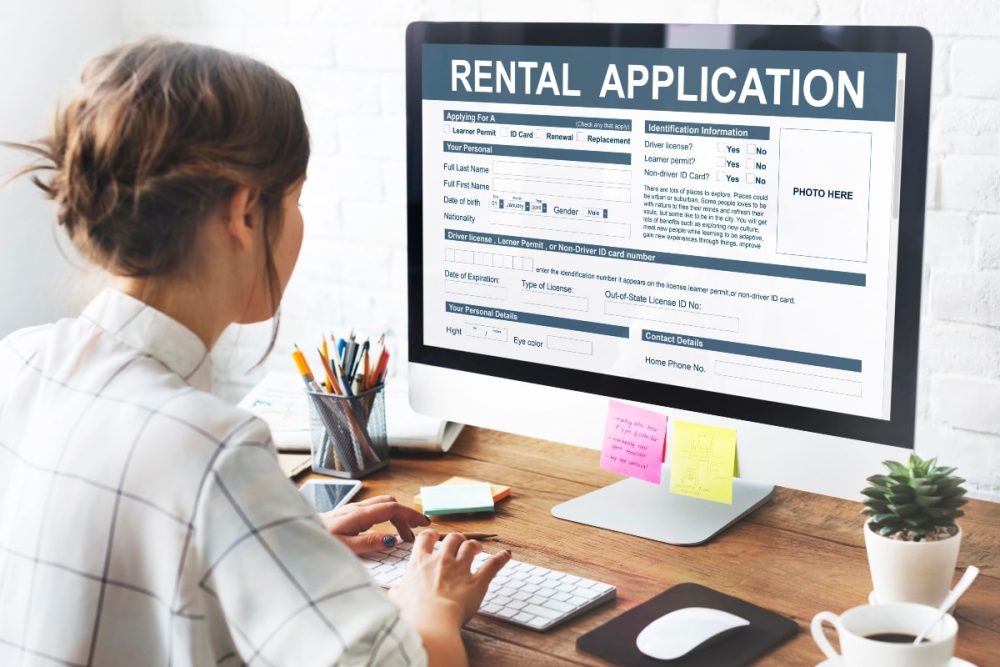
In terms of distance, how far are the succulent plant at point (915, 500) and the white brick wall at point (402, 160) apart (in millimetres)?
411

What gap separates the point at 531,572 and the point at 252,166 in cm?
51

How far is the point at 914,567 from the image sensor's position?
1.09 meters

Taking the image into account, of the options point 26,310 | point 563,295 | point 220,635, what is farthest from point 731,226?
point 26,310

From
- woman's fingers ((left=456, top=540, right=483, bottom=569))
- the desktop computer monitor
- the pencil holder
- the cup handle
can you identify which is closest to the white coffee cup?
the cup handle

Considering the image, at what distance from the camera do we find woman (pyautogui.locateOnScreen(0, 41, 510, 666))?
2.85 ft

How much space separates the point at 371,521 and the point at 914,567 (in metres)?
0.56

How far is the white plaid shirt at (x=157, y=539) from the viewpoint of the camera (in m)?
0.86

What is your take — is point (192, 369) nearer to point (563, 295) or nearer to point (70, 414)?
point (70, 414)

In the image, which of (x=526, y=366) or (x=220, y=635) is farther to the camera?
(x=526, y=366)

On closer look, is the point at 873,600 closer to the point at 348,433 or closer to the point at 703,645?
the point at 703,645

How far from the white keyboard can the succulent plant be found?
0.27 meters

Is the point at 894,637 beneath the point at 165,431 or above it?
beneath

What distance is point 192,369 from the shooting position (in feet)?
3.33

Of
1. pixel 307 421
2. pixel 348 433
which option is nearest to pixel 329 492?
pixel 348 433
